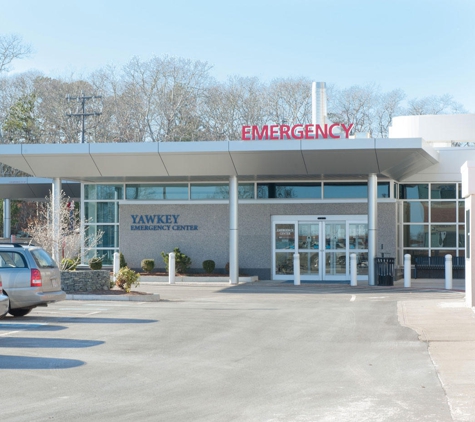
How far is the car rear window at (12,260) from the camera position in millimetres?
16859

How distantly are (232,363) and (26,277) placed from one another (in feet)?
22.6

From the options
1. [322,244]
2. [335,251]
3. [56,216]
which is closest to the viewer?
[56,216]

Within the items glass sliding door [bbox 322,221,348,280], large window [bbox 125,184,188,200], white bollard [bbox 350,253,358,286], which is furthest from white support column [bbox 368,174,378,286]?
large window [bbox 125,184,188,200]

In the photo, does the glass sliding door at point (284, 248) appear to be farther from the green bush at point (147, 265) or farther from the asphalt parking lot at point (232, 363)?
the asphalt parking lot at point (232, 363)

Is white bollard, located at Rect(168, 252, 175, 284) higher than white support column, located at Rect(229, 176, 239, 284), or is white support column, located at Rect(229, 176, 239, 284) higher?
white support column, located at Rect(229, 176, 239, 284)

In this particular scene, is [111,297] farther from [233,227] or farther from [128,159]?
[233,227]

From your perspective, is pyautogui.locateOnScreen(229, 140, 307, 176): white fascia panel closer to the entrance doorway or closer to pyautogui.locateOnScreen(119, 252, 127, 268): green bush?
the entrance doorway

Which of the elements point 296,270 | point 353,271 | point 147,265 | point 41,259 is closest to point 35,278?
point 41,259

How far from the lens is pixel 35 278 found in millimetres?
16750

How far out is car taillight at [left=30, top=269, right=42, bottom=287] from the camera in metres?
16.7

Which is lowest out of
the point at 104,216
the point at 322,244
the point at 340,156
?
the point at 322,244

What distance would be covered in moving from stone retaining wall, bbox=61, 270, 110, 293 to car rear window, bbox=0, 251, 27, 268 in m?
5.83

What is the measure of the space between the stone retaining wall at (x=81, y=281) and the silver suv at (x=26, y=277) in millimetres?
5360

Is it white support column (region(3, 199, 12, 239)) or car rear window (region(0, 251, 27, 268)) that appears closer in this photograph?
car rear window (region(0, 251, 27, 268))
